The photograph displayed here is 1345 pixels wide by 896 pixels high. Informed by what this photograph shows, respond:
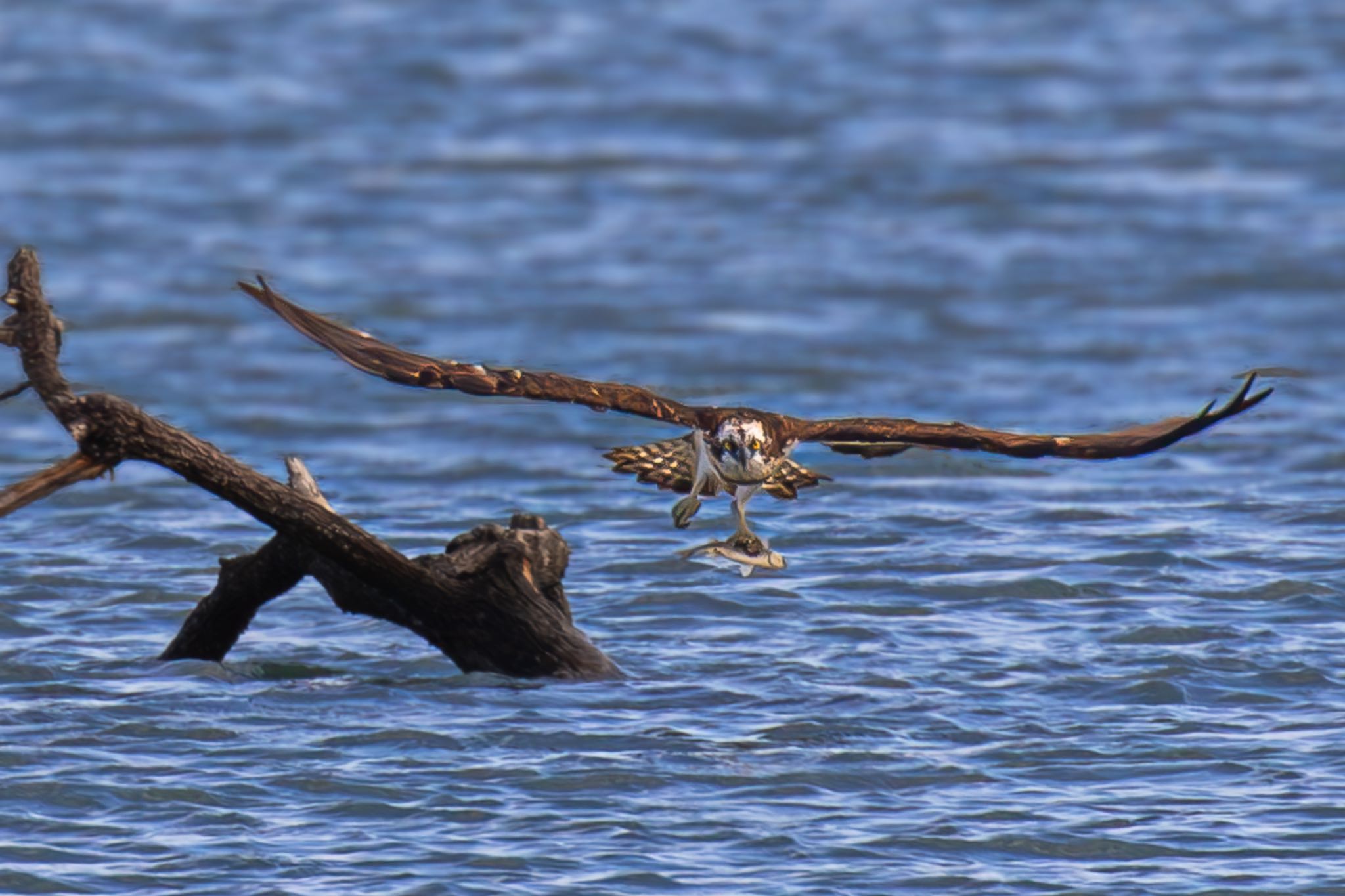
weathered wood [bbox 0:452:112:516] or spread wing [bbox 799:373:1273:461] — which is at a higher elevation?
spread wing [bbox 799:373:1273:461]

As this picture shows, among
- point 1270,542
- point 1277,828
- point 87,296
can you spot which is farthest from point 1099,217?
point 1277,828

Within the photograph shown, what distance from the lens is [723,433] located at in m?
9.84

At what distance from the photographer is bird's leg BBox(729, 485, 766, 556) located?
9961 mm

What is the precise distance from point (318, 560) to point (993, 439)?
117 inches

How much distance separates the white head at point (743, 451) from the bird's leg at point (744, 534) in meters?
0.10

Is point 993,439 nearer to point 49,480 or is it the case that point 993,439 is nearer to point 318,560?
point 318,560

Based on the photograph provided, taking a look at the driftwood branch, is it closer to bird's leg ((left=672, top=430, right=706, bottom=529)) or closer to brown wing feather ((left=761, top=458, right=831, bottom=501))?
bird's leg ((left=672, top=430, right=706, bottom=529))

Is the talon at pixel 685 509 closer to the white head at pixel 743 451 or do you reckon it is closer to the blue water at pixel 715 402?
the white head at pixel 743 451

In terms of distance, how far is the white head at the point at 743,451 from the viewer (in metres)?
9.81

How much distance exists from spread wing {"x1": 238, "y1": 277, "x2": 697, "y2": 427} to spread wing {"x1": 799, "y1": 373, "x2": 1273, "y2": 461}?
87 centimetres

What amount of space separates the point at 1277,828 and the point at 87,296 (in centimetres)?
1609

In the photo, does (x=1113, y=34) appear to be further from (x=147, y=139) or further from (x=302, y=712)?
(x=302, y=712)

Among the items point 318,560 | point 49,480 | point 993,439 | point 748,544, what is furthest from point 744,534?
point 49,480

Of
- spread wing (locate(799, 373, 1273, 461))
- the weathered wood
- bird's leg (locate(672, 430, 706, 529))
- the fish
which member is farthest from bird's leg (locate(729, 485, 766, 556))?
the weathered wood
